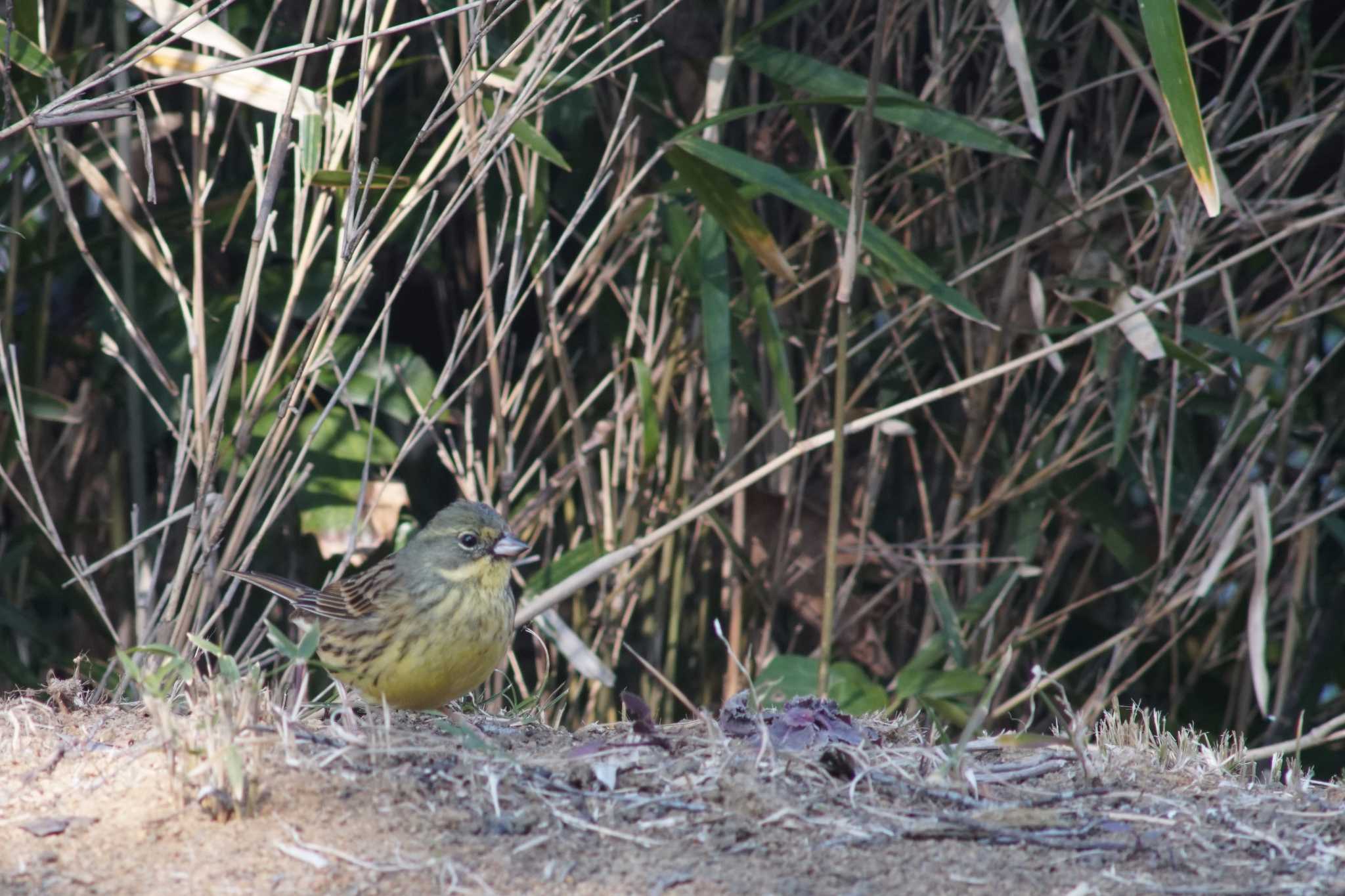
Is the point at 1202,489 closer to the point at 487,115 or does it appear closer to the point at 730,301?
the point at 730,301

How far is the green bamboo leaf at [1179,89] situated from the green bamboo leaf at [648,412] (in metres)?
1.58

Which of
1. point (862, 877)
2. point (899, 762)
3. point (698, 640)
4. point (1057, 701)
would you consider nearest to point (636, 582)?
point (698, 640)

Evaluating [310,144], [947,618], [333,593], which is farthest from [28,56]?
[947,618]

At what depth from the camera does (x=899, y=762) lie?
8.16 feet

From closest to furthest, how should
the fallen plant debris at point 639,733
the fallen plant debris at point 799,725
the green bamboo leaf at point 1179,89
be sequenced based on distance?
the fallen plant debris at point 639,733, the fallen plant debris at point 799,725, the green bamboo leaf at point 1179,89

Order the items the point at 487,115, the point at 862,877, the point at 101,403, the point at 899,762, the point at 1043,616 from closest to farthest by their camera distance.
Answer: the point at 862,877, the point at 899,762, the point at 487,115, the point at 101,403, the point at 1043,616

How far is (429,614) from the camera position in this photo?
3252 millimetres

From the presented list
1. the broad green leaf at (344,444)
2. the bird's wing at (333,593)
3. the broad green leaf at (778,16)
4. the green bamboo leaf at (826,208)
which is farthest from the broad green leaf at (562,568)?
the broad green leaf at (778,16)

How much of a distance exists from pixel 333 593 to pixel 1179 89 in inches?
83.1

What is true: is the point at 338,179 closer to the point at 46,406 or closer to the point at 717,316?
the point at 717,316

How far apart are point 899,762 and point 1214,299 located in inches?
107

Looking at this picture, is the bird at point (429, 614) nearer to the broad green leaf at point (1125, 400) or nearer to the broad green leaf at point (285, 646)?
the broad green leaf at point (285, 646)

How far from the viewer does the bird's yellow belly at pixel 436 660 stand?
3191 millimetres

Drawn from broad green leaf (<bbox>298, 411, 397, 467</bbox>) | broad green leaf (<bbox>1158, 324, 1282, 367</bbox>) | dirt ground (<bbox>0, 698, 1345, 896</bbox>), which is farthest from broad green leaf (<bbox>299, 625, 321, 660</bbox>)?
broad green leaf (<bbox>1158, 324, 1282, 367</bbox>)
